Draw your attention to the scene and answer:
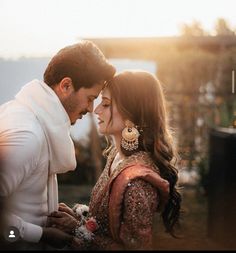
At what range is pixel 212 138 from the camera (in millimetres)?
5469

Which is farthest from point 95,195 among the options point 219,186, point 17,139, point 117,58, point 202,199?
point 117,58

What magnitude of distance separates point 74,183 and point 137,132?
4.43 metres

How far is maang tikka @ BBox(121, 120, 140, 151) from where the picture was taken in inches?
117

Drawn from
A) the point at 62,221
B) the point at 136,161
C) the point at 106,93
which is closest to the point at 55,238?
the point at 62,221

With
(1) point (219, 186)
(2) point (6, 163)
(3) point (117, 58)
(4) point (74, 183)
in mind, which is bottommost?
(4) point (74, 183)

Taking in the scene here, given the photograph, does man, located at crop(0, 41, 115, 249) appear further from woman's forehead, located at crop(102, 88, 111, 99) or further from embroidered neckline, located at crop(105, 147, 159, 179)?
embroidered neckline, located at crop(105, 147, 159, 179)

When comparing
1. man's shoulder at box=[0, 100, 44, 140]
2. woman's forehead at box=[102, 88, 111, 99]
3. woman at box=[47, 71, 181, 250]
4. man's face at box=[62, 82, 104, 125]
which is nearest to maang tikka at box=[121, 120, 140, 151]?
woman at box=[47, 71, 181, 250]

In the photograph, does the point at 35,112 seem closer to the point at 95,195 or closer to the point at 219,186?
the point at 95,195

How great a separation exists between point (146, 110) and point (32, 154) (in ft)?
2.04

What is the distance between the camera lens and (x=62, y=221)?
2949mm

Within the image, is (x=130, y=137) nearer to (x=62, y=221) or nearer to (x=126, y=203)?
(x=126, y=203)

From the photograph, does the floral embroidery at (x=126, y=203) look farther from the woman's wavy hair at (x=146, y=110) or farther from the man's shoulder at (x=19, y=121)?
the man's shoulder at (x=19, y=121)

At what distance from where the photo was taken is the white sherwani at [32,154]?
2.68 meters

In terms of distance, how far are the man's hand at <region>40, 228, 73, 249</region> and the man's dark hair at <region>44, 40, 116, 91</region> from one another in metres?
0.71
